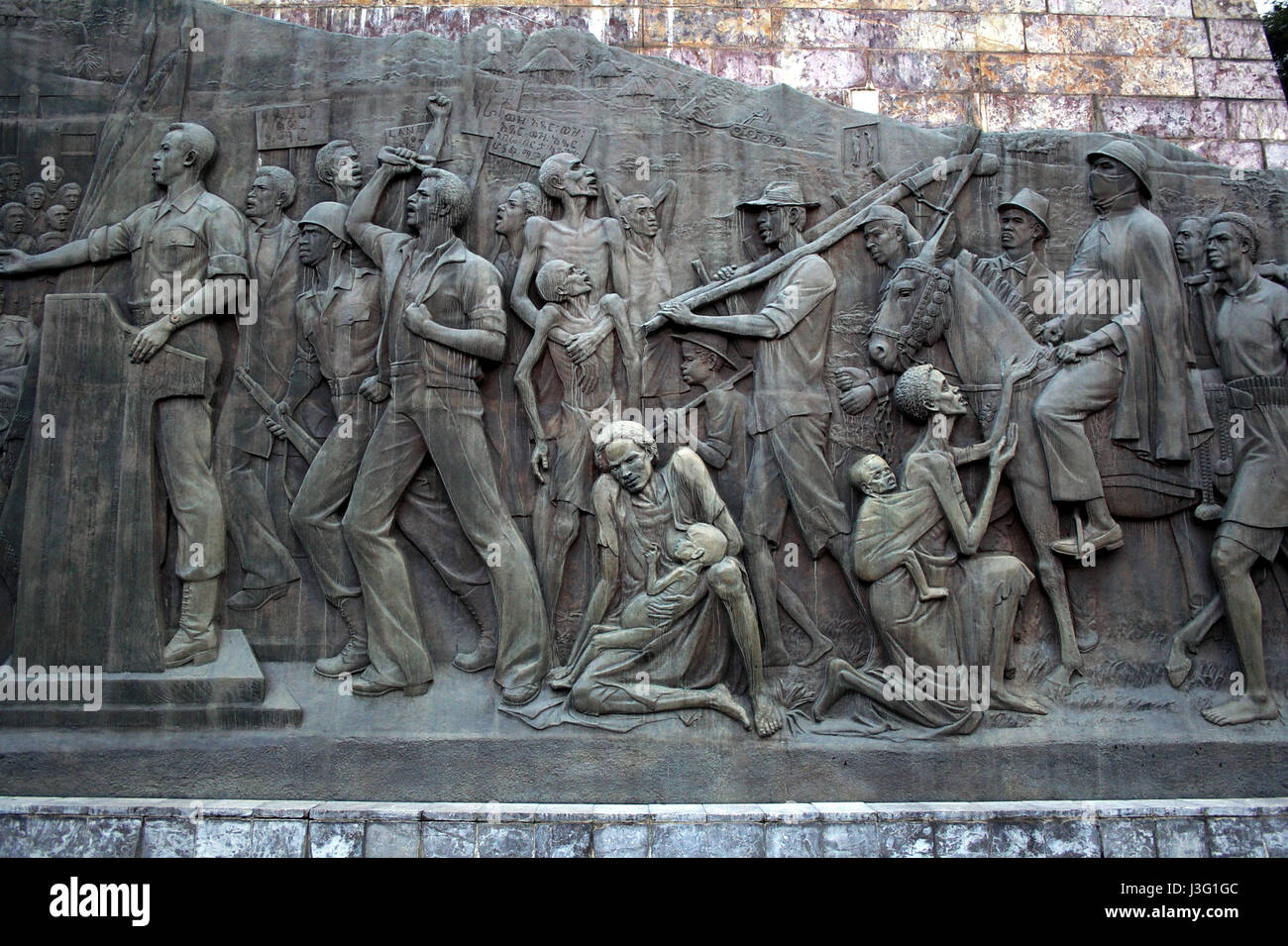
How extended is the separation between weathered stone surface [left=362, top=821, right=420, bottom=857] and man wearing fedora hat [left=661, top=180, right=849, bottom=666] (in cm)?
259

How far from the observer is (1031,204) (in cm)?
797

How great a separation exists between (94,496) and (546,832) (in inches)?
152

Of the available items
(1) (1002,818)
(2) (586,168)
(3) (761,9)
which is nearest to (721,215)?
(2) (586,168)

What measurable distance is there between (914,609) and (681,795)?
2006 millimetres

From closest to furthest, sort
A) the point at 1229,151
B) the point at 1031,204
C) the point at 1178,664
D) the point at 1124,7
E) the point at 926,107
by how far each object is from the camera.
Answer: the point at 1178,664
the point at 1031,204
the point at 1229,151
the point at 926,107
the point at 1124,7

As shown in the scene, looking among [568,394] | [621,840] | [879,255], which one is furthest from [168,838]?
[879,255]

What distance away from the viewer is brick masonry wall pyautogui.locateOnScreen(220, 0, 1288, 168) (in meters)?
9.16

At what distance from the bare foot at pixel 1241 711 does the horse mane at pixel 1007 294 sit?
2.88 m

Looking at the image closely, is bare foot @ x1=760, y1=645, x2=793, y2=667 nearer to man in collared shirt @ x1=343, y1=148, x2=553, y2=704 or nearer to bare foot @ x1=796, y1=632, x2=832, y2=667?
bare foot @ x1=796, y1=632, x2=832, y2=667

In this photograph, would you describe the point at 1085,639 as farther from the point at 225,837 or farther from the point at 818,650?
the point at 225,837

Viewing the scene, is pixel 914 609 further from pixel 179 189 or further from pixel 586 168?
pixel 179 189

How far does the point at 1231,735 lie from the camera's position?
7.51 meters

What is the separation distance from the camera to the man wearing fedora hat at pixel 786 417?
7582 millimetres

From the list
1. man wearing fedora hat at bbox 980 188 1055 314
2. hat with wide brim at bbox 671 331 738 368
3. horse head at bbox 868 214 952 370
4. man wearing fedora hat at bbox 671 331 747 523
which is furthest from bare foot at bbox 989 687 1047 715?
hat with wide brim at bbox 671 331 738 368
